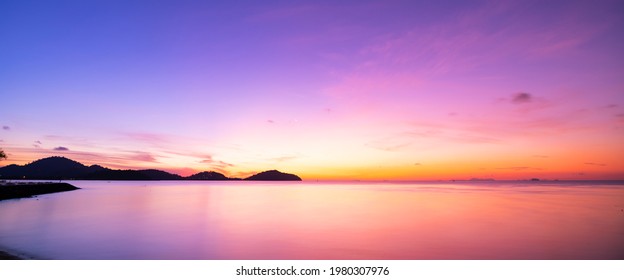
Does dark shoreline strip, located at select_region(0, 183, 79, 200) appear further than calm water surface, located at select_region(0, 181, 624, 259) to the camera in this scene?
Yes

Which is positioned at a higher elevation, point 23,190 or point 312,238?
point 23,190

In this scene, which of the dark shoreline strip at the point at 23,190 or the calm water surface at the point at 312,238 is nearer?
the calm water surface at the point at 312,238

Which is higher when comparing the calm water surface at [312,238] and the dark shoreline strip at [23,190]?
the dark shoreline strip at [23,190]

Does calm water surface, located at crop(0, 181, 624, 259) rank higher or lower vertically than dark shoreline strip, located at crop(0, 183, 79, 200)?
lower

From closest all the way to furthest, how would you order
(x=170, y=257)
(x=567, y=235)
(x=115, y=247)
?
(x=170, y=257) < (x=115, y=247) < (x=567, y=235)

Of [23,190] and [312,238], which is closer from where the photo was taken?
[312,238]

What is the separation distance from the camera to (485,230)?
24719 millimetres
